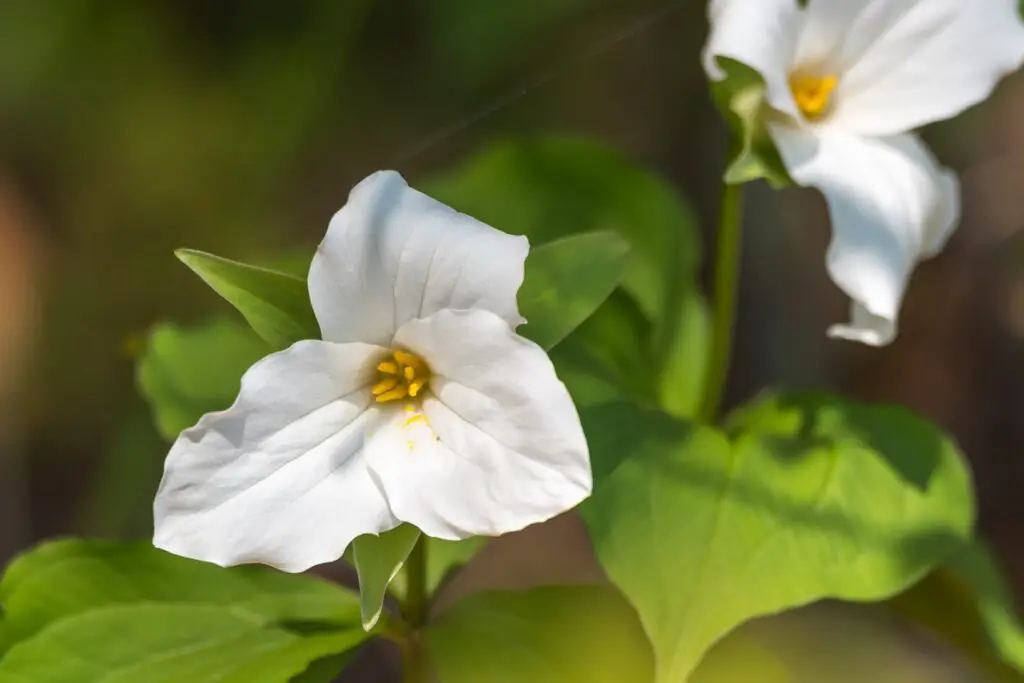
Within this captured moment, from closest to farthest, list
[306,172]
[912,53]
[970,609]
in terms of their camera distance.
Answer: [912,53], [970,609], [306,172]

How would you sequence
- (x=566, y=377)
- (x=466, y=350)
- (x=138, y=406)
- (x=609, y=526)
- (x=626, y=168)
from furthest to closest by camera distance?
(x=138, y=406)
(x=626, y=168)
(x=566, y=377)
(x=609, y=526)
(x=466, y=350)

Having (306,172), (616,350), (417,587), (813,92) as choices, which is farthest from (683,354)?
(306,172)

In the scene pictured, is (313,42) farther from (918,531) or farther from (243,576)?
(918,531)

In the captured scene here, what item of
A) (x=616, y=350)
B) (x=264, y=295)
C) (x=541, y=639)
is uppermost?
(x=264, y=295)

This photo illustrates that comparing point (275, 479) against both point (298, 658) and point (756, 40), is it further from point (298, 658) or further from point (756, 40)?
point (756, 40)

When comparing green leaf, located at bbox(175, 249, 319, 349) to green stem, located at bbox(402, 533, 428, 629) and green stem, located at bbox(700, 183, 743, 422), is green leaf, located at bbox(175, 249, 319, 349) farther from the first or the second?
green stem, located at bbox(700, 183, 743, 422)

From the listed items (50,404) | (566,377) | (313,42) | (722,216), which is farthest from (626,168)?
(50,404)

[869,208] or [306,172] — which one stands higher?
[869,208]
